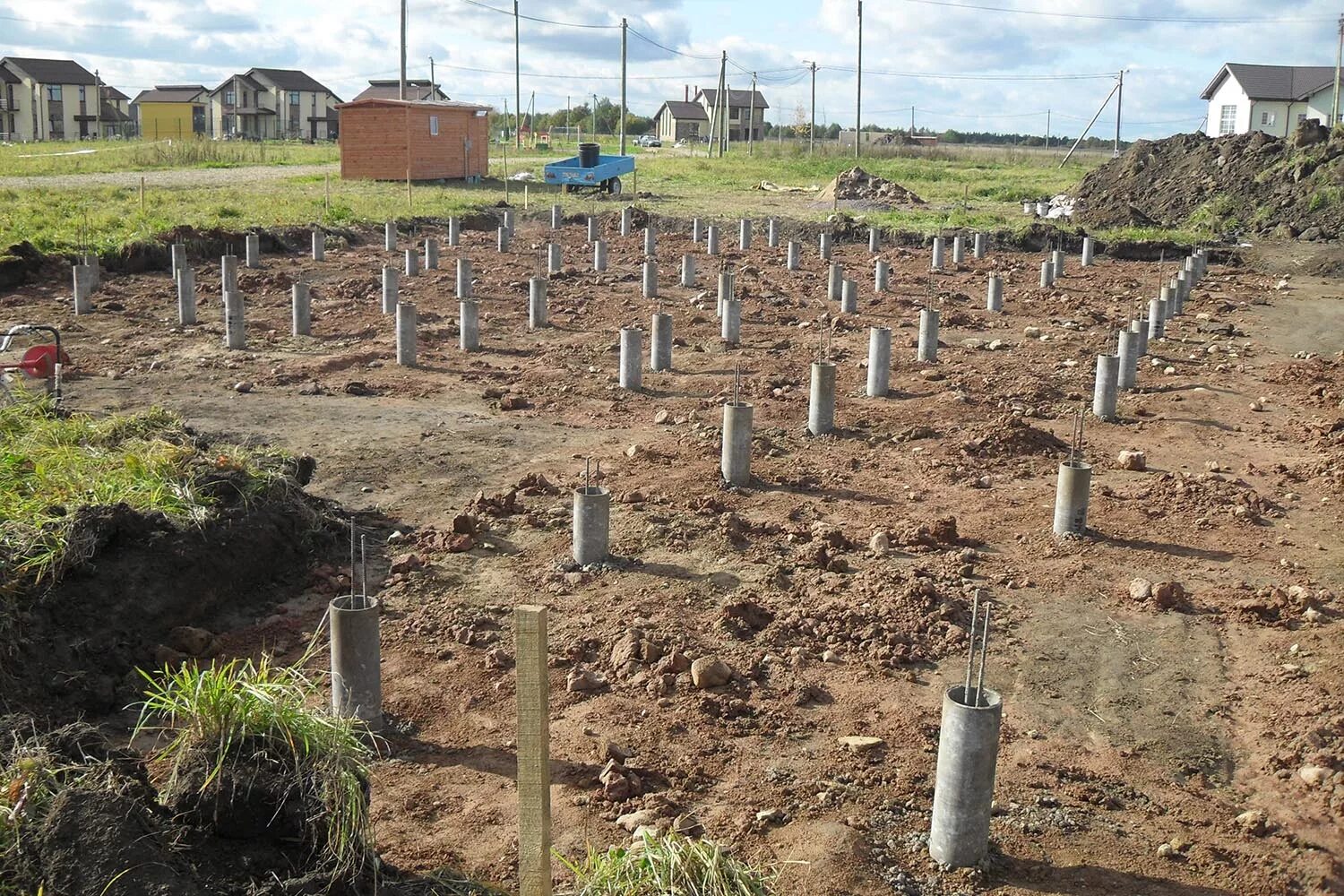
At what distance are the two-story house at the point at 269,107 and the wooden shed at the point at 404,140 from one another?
51.2m

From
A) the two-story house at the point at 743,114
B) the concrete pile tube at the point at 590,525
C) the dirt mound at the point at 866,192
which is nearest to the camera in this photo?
the concrete pile tube at the point at 590,525

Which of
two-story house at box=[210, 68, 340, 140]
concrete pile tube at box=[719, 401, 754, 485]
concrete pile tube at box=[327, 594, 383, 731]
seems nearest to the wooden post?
concrete pile tube at box=[327, 594, 383, 731]

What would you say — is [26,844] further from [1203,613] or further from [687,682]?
[1203,613]

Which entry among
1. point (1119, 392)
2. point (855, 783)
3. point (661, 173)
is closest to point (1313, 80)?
point (661, 173)

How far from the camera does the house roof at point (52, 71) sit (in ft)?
Answer: 243

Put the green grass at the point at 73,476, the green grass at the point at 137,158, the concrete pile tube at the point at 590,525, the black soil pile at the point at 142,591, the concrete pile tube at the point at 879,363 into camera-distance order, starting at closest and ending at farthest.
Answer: the black soil pile at the point at 142,591, the green grass at the point at 73,476, the concrete pile tube at the point at 590,525, the concrete pile tube at the point at 879,363, the green grass at the point at 137,158

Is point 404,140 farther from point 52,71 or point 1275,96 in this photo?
point 52,71

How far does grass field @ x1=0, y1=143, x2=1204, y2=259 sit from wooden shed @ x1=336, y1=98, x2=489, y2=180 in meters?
0.73

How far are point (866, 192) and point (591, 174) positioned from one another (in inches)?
305

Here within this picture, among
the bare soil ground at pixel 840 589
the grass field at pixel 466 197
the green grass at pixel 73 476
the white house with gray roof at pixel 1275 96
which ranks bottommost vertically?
the bare soil ground at pixel 840 589

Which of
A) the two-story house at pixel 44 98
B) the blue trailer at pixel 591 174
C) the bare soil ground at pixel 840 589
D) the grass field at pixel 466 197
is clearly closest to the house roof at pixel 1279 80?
the grass field at pixel 466 197

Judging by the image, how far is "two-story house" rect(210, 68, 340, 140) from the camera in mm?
82562

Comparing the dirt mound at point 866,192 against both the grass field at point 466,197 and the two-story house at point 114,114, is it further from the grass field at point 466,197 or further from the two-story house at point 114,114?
the two-story house at point 114,114

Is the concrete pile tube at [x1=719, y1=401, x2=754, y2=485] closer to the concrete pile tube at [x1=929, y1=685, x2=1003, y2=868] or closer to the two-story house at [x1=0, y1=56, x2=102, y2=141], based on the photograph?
the concrete pile tube at [x1=929, y1=685, x2=1003, y2=868]
